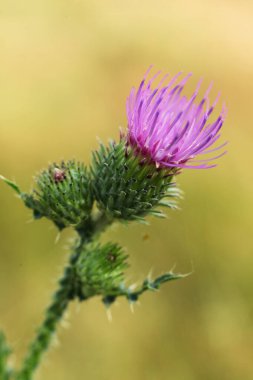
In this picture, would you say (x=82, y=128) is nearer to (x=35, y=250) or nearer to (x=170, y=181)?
(x=35, y=250)

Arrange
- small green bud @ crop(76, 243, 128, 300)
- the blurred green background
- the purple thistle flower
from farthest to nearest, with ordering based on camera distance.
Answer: the blurred green background < small green bud @ crop(76, 243, 128, 300) < the purple thistle flower

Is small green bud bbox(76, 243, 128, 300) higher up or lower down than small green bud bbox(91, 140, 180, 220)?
lower down

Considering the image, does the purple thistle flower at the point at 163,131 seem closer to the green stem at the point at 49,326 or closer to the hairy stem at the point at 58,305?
the hairy stem at the point at 58,305

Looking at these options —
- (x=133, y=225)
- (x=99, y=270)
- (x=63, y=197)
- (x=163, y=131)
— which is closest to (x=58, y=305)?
(x=99, y=270)

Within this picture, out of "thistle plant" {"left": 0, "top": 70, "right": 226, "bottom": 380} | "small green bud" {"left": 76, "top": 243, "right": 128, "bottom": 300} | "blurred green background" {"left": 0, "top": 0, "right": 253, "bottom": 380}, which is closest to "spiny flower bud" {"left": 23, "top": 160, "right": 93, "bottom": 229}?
"thistle plant" {"left": 0, "top": 70, "right": 226, "bottom": 380}

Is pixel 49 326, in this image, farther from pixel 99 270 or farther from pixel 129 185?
pixel 129 185

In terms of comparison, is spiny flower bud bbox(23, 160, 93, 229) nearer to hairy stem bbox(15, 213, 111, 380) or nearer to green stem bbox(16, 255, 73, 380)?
hairy stem bbox(15, 213, 111, 380)

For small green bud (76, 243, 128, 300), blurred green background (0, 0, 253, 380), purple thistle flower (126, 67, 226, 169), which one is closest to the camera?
purple thistle flower (126, 67, 226, 169)

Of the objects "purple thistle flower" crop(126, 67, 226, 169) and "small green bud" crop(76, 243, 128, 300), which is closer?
"purple thistle flower" crop(126, 67, 226, 169)
